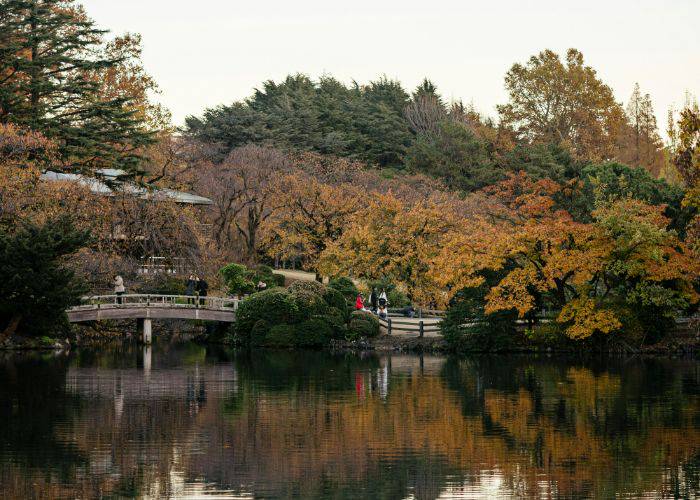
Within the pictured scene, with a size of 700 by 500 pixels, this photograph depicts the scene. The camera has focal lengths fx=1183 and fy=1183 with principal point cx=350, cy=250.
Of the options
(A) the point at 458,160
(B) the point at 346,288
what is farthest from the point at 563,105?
(B) the point at 346,288

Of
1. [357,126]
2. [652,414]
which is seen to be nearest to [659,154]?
[357,126]

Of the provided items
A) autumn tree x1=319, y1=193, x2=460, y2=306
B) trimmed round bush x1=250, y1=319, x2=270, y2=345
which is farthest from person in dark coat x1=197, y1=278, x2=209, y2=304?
autumn tree x1=319, y1=193, x2=460, y2=306

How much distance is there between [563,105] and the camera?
85.6 m

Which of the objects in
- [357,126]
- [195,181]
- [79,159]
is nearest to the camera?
[79,159]

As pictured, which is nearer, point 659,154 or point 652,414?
point 652,414

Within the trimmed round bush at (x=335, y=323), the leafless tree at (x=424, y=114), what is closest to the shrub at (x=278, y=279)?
the trimmed round bush at (x=335, y=323)

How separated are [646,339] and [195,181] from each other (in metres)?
30.5

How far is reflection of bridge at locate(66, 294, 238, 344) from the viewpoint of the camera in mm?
50406

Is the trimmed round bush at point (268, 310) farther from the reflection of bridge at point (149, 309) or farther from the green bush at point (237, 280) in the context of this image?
the green bush at point (237, 280)

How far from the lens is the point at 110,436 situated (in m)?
22.9

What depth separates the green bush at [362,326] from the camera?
50.4 m

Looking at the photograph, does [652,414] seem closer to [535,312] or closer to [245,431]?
[245,431]

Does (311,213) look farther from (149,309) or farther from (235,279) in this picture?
(149,309)

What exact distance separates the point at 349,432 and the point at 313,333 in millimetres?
26810
